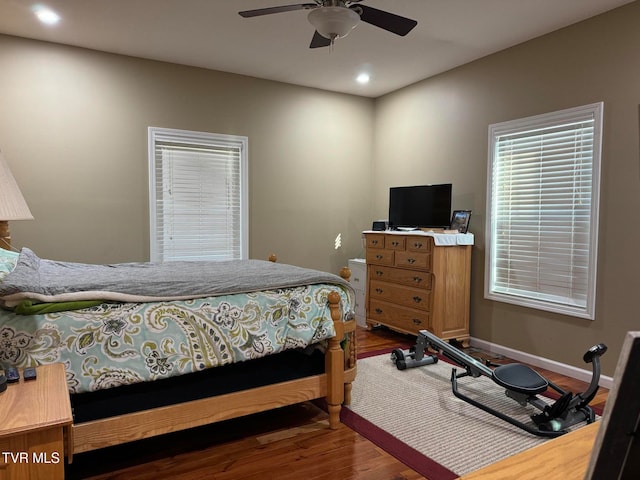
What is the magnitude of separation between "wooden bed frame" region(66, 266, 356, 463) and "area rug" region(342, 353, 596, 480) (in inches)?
9.6

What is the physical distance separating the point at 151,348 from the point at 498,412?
209 centimetres

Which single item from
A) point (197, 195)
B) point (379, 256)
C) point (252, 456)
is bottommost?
point (252, 456)

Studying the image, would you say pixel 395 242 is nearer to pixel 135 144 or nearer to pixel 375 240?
pixel 375 240

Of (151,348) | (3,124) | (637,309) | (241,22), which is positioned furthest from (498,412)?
(3,124)

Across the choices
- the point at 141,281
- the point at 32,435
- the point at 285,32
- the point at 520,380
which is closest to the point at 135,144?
the point at 285,32

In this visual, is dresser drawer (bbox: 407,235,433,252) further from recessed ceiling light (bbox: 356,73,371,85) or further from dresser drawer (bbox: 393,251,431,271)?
recessed ceiling light (bbox: 356,73,371,85)

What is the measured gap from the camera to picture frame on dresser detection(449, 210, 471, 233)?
169 inches

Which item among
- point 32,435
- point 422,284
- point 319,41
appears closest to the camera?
point 32,435

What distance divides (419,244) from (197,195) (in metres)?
2.34

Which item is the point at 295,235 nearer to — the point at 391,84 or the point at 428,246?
the point at 428,246

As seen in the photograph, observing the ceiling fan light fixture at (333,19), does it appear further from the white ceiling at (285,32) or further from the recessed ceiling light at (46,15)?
the recessed ceiling light at (46,15)

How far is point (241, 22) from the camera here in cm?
348

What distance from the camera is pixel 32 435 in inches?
54.1

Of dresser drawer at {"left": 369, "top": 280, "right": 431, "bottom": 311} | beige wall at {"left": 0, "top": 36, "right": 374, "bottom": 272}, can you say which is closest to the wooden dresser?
dresser drawer at {"left": 369, "top": 280, "right": 431, "bottom": 311}
